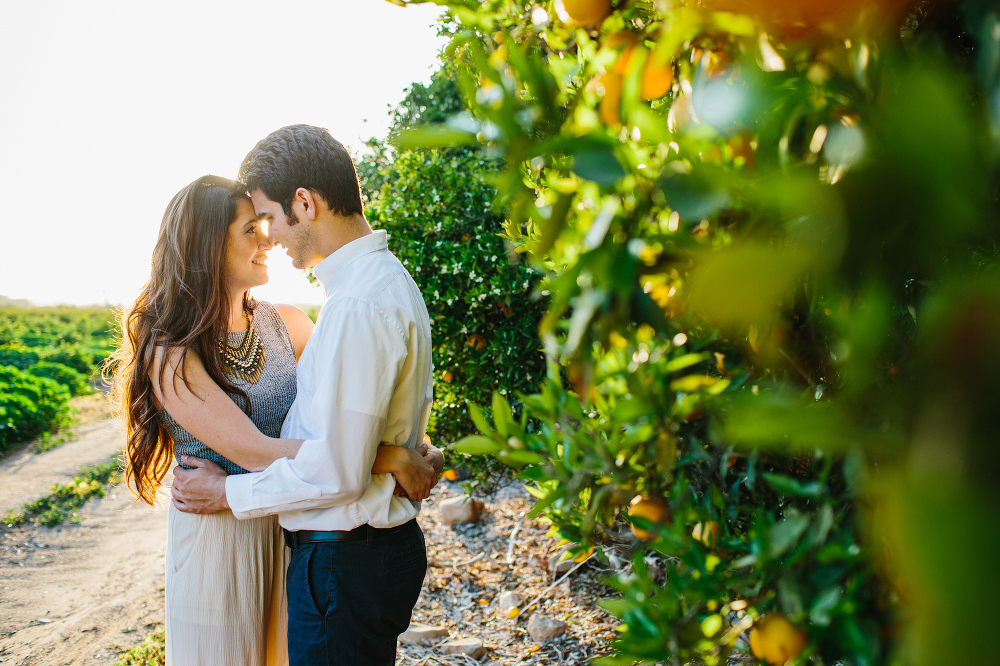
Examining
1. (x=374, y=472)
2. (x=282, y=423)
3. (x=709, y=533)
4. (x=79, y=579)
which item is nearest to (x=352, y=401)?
(x=374, y=472)

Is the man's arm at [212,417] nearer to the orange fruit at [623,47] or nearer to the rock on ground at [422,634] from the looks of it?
the orange fruit at [623,47]

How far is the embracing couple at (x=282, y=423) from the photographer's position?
1619 millimetres

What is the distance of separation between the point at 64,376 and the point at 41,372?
66 cm

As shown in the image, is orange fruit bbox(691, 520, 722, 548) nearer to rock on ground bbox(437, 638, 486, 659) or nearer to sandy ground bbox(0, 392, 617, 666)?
sandy ground bbox(0, 392, 617, 666)

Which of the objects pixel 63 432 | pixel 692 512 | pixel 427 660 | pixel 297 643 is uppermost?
pixel 692 512

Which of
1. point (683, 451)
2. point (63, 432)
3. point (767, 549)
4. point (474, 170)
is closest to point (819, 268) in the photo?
point (767, 549)

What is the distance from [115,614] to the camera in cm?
390

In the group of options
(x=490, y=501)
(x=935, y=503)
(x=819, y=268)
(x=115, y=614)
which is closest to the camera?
(x=935, y=503)

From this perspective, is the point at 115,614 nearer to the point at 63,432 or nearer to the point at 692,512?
the point at 692,512

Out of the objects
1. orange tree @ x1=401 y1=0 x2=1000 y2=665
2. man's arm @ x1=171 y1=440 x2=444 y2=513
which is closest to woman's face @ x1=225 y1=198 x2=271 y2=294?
man's arm @ x1=171 y1=440 x2=444 y2=513

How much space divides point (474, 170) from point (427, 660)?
10.4 ft

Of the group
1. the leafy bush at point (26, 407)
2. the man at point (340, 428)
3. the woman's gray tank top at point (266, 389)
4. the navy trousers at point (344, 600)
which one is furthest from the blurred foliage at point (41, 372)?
the navy trousers at point (344, 600)

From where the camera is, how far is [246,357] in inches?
86.0

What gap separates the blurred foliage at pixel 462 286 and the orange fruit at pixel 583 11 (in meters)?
2.28
